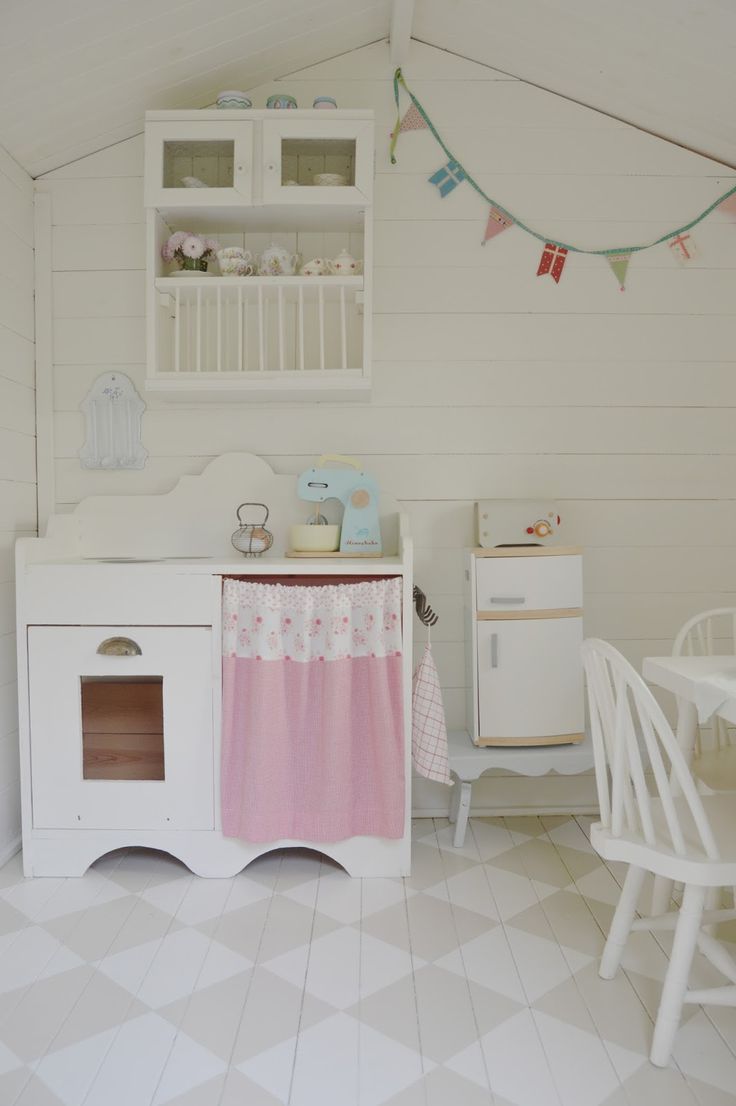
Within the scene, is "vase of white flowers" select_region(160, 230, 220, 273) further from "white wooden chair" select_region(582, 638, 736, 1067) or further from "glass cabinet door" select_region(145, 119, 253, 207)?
"white wooden chair" select_region(582, 638, 736, 1067)

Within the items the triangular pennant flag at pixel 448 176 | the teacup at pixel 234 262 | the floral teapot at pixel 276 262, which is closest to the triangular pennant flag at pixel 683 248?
A: the triangular pennant flag at pixel 448 176

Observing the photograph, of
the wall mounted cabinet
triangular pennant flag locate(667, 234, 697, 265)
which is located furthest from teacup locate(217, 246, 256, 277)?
triangular pennant flag locate(667, 234, 697, 265)

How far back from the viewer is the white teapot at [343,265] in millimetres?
2816

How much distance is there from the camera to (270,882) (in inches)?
99.7

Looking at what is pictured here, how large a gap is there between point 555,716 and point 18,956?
5.36ft

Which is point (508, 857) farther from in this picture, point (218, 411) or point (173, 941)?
point (218, 411)

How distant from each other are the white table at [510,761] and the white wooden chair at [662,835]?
79 centimetres

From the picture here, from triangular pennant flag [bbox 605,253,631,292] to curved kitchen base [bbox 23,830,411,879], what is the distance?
201 cm

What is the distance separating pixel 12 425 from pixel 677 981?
2416 millimetres

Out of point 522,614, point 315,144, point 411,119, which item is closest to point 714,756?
point 522,614

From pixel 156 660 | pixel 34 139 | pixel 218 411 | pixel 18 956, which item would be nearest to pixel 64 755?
pixel 156 660

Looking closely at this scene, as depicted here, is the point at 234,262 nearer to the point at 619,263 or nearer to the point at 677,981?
the point at 619,263

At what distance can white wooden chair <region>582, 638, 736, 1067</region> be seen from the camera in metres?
1.63

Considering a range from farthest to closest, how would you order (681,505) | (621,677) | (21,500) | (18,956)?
1. (681,505)
2. (21,500)
3. (18,956)
4. (621,677)
